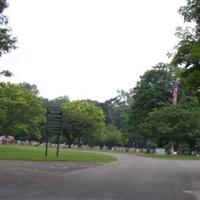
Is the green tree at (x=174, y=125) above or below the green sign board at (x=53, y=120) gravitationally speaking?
above

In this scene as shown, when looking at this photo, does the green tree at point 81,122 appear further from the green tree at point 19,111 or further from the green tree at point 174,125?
the green tree at point 174,125

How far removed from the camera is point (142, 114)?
92625mm

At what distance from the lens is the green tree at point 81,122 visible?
11244 cm

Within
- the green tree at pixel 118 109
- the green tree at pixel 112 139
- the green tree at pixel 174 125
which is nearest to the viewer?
Answer: the green tree at pixel 174 125

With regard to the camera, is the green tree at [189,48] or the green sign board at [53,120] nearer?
the green tree at [189,48]

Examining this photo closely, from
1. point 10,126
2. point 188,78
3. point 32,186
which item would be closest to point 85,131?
point 10,126

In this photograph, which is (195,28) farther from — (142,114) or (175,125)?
(142,114)

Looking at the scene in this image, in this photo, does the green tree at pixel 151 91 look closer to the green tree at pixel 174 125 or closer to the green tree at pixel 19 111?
the green tree at pixel 174 125

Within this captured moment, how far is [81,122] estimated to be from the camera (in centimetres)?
11225

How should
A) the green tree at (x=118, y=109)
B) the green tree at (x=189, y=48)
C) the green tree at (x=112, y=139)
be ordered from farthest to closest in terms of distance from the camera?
the green tree at (x=118, y=109), the green tree at (x=112, y=139), the green tree at (x=189, y=48)

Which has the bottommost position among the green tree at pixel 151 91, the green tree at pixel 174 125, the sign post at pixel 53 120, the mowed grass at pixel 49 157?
the mowed grass at pixel 49 157

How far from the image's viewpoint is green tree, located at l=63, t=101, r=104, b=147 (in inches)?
4427

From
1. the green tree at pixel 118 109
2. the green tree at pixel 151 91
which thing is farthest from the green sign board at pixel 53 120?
the green tree at pixel 118 109

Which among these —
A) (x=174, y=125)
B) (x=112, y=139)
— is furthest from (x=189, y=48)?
(x=112, y=139)
